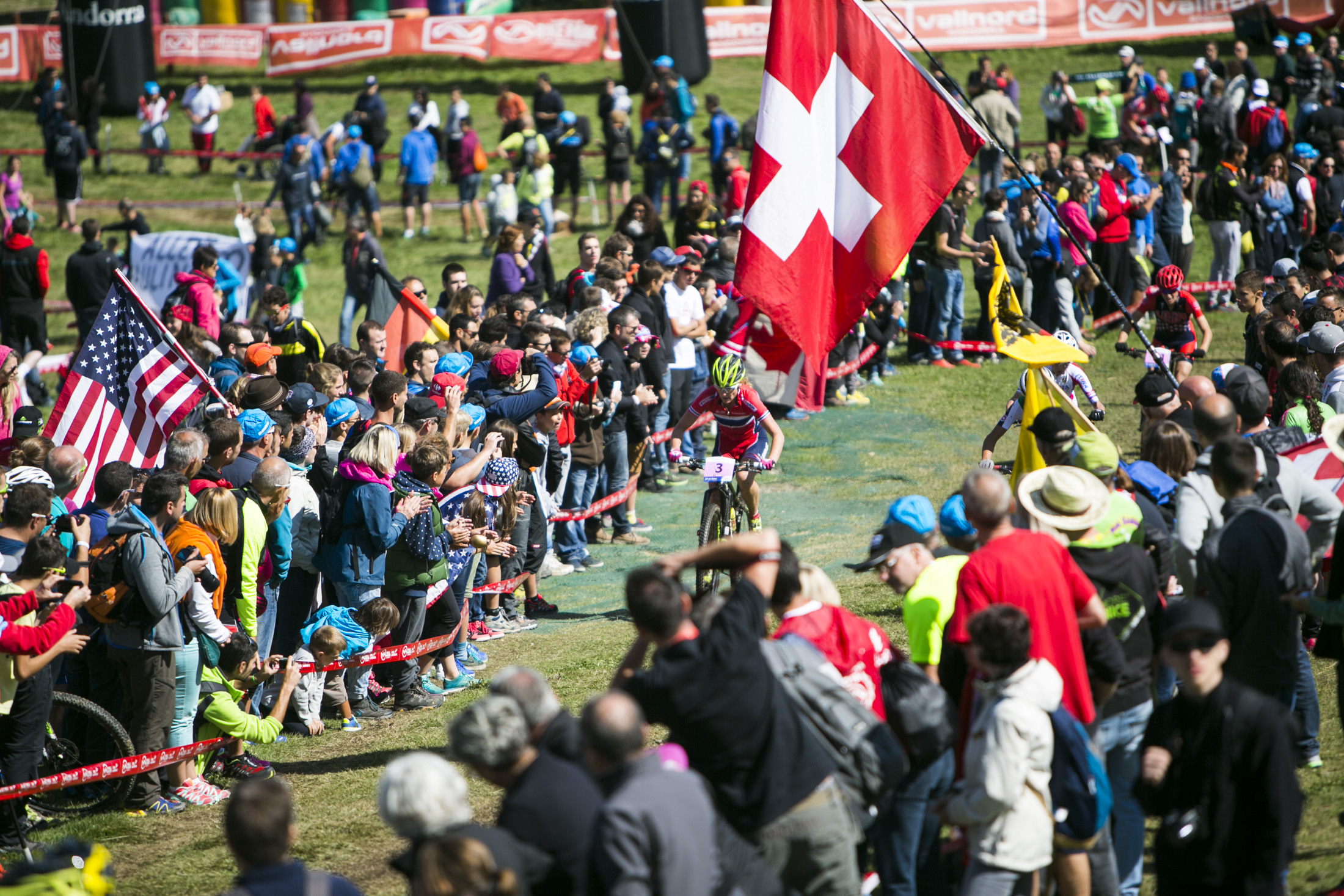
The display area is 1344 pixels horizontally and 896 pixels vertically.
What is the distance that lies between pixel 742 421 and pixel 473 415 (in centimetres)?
208

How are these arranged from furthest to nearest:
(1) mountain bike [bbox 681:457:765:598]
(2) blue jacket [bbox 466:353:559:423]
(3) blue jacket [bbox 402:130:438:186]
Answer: (3) blue jacket [bbox 402:130:438:186] < (2) blue jacket [bbox 466:353:559:423] < (1) mountain bike [bbox 681:457:765:598]

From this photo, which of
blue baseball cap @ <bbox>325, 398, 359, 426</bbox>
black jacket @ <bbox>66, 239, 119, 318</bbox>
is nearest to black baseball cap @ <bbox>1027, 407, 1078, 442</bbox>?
blue baseball cap @ <bbox>325, 398, 359, 426</bbox>

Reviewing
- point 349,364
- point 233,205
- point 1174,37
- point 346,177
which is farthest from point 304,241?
point 1174,37

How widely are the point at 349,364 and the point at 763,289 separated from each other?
4.95 m

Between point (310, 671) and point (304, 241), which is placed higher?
point (304, 241)

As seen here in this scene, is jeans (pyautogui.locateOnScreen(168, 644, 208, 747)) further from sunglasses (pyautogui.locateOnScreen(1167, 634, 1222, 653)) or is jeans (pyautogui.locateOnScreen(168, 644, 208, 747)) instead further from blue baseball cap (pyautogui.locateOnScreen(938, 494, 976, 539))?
sunglasses (pyautogui.locateOnScreen(1167, 634, 1222, 653))

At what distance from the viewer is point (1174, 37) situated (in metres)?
33.0

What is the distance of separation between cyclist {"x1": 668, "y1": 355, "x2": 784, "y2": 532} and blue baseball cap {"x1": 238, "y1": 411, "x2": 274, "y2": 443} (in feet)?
10.4

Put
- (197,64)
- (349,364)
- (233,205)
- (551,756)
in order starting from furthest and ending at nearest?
(197,64), (233,205), (349,364), (551,756)

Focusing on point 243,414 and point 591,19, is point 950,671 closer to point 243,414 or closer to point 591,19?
point 243,414

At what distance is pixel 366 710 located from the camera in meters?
8.80

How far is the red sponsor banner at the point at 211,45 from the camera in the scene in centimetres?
3666

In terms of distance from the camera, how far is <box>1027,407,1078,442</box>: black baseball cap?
6902 millimetres

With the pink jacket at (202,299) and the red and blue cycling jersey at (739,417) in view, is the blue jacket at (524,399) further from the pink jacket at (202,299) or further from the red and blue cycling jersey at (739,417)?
the pink jacket at (202,299)
